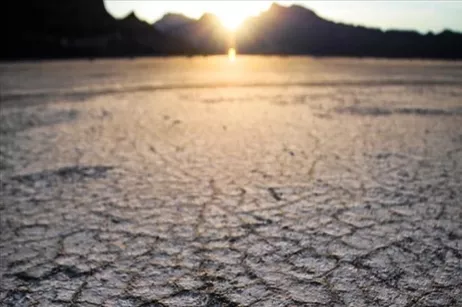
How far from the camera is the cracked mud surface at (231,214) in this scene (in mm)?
1318

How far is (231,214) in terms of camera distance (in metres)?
1.88

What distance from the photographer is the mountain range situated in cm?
3086

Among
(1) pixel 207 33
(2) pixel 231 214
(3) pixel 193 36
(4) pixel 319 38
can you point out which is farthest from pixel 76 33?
(2) pixel 231 214

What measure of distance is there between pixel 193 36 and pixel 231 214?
68322mm

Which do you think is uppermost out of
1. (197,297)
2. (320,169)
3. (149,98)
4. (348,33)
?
(348,33)

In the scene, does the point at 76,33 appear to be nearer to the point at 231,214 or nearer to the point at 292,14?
the point at 231,214

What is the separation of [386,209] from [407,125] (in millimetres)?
2293

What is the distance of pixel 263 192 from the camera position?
7.11 ft

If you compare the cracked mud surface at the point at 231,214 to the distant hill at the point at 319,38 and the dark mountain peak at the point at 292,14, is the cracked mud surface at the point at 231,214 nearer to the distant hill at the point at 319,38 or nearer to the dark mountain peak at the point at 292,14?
the distant hill at the point at 319,38

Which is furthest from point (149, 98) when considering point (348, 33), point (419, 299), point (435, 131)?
point (348, 33)

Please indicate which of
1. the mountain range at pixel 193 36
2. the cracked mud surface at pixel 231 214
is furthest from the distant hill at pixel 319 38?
the cracked mud surface at pixel 231 214

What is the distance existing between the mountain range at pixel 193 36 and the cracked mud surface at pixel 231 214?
23.3 metres

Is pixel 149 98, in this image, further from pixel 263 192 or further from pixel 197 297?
pixel 197 297

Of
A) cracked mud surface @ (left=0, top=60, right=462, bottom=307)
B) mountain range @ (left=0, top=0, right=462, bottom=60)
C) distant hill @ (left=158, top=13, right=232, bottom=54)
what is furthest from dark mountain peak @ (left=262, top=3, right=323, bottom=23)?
cracked mud surface @ (left=0, top=60, right=462, bottom=307)
